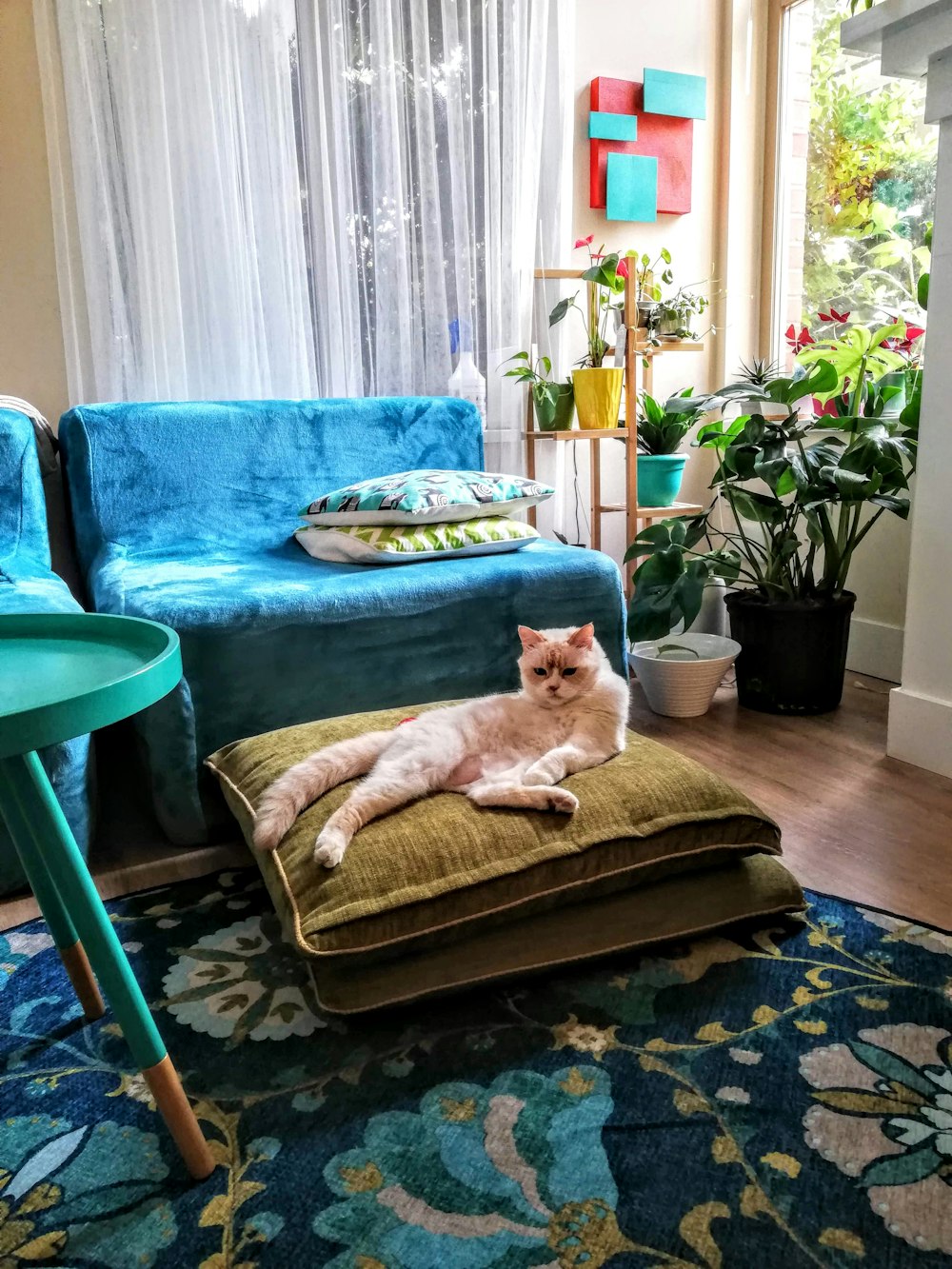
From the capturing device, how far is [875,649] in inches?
A: 106

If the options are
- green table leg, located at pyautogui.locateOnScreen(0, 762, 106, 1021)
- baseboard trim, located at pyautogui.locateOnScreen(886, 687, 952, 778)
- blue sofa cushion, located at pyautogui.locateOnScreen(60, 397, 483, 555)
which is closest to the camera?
green table leg, located at pyautogui.locateOnScreen(0, 762, 106, 1021)

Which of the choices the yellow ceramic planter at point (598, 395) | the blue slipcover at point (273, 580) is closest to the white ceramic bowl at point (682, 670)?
the blue slipcover at point (273, 580)

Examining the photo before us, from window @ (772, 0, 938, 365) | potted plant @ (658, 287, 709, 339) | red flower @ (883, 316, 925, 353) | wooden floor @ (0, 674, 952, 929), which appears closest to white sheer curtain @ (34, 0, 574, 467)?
potted plant @ (658, 287, 709, 339)

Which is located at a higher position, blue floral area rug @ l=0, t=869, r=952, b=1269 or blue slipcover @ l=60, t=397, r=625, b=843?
blue slipcover @ l=60, t=397, r=625, b=843

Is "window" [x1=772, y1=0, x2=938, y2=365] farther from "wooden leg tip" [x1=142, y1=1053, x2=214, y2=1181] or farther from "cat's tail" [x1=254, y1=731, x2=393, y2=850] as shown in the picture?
"wooden leg tip" [x1=142, y1=1053, x2=214, y2=1181]

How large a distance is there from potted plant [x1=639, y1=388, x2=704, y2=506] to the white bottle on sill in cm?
51

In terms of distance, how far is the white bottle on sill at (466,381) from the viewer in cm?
261

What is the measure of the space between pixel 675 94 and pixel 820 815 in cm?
233

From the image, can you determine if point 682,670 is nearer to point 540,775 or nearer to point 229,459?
point 540,775

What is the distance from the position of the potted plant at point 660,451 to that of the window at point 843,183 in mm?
676

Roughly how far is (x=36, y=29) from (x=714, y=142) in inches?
80.9

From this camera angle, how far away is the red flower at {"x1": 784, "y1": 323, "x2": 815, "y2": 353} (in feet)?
8.92

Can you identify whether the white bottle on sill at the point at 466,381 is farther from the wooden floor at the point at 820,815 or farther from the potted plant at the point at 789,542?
the wooden floor at the point at 820,815

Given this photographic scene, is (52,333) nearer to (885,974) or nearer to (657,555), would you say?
(657,555)
